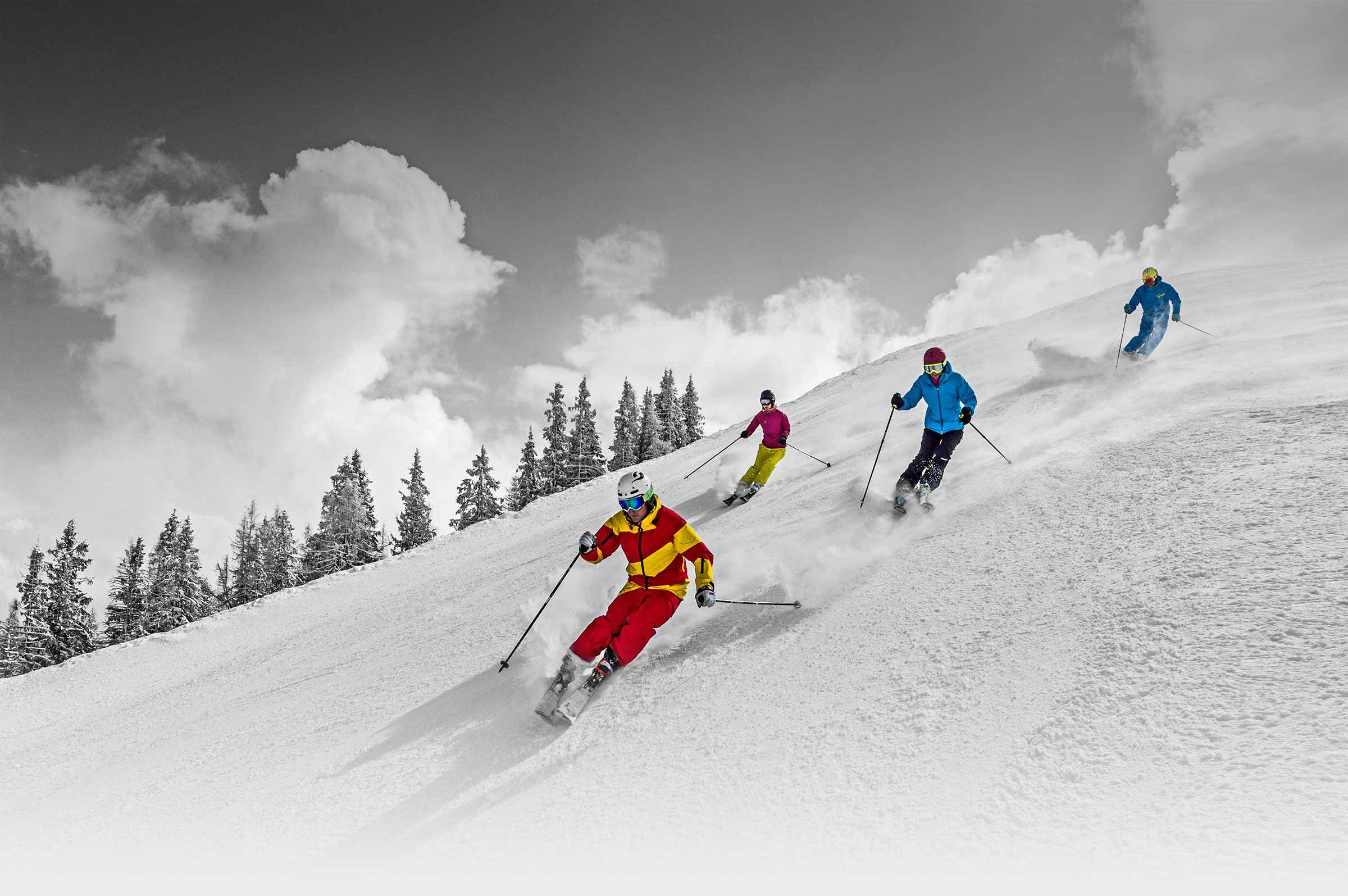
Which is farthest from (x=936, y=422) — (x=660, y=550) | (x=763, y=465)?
(x=660, y=550)

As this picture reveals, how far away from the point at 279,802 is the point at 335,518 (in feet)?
154

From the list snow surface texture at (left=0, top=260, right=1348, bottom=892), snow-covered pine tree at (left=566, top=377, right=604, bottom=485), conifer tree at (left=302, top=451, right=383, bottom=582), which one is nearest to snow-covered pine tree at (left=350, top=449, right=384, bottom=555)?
conifer tree at (left=302, top=451, right=383, bottom=582)

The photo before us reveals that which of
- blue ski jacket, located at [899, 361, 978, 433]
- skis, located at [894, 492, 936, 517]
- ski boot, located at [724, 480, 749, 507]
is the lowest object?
skis, located at [894, 492, 936, 517]

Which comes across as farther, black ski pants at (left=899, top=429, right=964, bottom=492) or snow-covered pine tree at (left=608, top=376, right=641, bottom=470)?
snow-covered pine tree at (left=608, top=376, right=641, bottom=470)

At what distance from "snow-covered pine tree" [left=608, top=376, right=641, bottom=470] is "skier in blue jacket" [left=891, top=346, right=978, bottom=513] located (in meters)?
48.9

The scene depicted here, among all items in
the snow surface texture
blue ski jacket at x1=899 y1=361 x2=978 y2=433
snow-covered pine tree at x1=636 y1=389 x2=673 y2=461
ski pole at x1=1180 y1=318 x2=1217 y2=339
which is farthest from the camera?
snow-covered pine tree at x1=636 y1=389 x2=673 y2=461

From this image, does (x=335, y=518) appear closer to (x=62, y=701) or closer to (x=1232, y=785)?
(x=62, y=701)

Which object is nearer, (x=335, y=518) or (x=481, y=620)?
(x=481, y=620)

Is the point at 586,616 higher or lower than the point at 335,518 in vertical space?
lower

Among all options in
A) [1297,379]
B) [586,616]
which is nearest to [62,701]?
[586,616]

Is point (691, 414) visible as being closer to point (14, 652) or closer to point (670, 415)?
point (670, 415)

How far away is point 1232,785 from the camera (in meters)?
3.37

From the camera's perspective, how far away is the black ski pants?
28.3 ft

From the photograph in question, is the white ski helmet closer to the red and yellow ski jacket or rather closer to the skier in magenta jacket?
the red and yellow ski jacket
